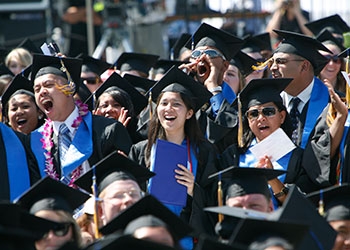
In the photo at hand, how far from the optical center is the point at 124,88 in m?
9.62

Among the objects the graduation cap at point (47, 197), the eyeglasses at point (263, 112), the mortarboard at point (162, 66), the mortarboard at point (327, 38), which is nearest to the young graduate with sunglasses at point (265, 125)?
the eyeglasses at point (263, 112)

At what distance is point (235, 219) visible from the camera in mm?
7078

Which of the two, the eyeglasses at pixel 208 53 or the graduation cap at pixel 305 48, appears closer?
the graduation cap at pixel 305 48

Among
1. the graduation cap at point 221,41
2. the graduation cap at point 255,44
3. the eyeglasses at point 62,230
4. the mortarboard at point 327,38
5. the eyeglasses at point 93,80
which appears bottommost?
the eyeglasses at point 93,80

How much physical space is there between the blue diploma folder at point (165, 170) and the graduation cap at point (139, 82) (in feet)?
6.43

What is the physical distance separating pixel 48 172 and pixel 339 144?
227 centimetres

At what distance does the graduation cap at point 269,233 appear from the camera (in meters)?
6.15

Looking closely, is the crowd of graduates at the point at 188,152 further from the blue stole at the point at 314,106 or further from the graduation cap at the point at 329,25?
the graduation cap at the point at 329,25

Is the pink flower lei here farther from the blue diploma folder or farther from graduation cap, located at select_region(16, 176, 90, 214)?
graduation cap, located at select_region(16, 176, 90, 214)

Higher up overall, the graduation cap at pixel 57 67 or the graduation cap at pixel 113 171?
the graduation cap at pixel 57 67

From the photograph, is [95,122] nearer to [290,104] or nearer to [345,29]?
[290,104]

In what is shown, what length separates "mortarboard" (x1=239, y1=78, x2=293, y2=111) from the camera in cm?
852

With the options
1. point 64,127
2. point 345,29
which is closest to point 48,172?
point 64,127

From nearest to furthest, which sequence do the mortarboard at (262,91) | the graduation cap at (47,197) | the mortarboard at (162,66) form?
the graduation cap at (47,197) < the mortarboard at (262,91) < the mortarboard at (162,66)
